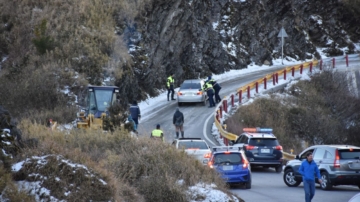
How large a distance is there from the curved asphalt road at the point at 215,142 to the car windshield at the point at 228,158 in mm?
910

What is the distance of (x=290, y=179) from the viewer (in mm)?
20109

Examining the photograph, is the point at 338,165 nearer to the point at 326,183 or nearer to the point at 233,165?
the point at 326,183

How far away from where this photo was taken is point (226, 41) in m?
53.3

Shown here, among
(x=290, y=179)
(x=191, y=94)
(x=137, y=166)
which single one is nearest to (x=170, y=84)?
(x=191, y=94)

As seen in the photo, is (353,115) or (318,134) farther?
(353,115)

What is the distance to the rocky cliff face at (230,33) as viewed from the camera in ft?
148

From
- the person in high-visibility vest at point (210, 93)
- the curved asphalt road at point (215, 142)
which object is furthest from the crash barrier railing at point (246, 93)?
the person in high-visibility vest at point (210, 93)

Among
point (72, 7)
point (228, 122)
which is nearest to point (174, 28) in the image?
point (72, 7)

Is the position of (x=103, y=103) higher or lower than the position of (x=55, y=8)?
lower

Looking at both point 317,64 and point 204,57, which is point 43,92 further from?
point 317,64

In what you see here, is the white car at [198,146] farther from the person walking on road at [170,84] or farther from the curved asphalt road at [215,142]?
the person walking on road at [170,84]

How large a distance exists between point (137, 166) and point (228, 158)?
18.3 ft

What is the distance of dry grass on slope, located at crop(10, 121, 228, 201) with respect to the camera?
12.3 m

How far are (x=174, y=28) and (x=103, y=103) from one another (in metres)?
18.6
